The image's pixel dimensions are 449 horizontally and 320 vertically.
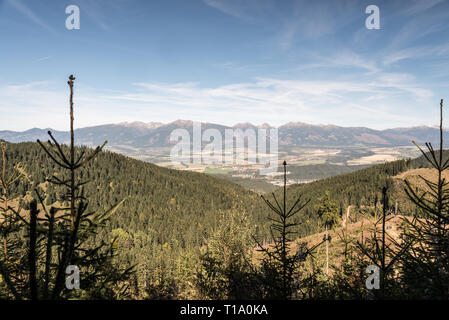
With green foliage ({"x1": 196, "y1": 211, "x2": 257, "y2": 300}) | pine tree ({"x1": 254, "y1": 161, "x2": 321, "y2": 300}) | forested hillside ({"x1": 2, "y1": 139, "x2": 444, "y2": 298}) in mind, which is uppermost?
pine tree ({"x1": 254, "y1": 161, "x2": 321, "y2": 300})

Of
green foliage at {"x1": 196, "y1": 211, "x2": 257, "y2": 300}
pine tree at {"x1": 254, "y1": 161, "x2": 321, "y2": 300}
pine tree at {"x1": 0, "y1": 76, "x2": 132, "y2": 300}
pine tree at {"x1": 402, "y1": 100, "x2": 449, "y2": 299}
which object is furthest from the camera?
green foliage at {"x1": 196, "y1": 211, "x2": 257, "y2": 300}

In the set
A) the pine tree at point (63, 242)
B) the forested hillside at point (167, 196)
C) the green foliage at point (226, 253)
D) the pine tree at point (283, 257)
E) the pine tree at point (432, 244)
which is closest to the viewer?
the pine tree at point (63, 242)

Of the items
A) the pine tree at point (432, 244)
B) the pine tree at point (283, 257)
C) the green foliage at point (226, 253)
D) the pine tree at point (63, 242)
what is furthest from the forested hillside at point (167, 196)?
the pine tree at point (432, 244)

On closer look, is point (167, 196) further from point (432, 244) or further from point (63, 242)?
point (432, 244)

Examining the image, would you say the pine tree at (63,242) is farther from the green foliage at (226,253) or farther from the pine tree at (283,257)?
the green foliage at (226,253)

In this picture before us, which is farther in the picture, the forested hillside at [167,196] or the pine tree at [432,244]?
the forested hillside at [167,196]

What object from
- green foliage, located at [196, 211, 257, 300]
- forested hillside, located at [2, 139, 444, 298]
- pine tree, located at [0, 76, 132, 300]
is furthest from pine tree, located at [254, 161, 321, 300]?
forested hillside, located at [2, 139, 444, 298]

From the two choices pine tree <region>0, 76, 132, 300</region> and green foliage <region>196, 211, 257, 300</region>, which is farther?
green foliage <region>196, 211, 257, 300</region>

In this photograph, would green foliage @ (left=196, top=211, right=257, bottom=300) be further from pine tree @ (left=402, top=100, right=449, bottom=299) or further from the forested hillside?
the forested hillside

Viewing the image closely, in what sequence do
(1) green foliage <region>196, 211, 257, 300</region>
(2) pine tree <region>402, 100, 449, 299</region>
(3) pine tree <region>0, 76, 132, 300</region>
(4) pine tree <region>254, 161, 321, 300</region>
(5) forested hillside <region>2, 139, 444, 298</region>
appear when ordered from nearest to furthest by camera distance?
(3) pine tree <region>0, 76, 132, 300</region> → (2) pine tree <region>402, 100, 449, 299</region> → (4) pine tree <region>254, 161, 321, 300</region> → (1) green foliage <region>196, 211, 257, 300</region> → (5) forested hillside <region>2, 139, 444, 298</region>
